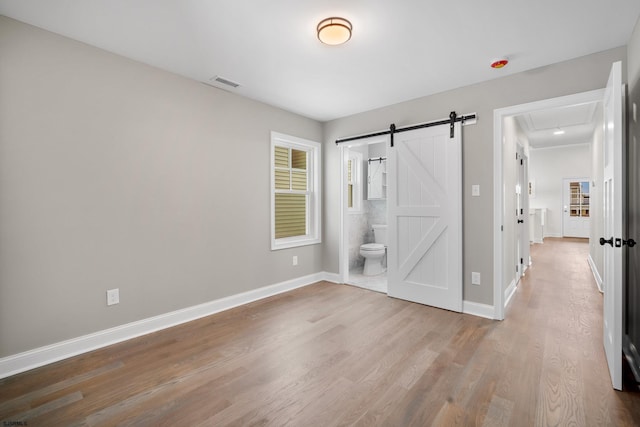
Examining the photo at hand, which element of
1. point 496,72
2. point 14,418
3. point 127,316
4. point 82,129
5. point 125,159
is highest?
point 496,72

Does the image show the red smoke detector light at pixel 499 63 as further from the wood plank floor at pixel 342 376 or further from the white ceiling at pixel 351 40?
the wood plank floor at pixel 342 376

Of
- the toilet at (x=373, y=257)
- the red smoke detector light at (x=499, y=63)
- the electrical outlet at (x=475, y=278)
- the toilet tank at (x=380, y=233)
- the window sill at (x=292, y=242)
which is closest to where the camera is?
the red smoke detector light at (x=499, y=63)

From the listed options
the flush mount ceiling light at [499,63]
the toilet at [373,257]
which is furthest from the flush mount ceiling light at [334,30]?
the toilet at [373,257]

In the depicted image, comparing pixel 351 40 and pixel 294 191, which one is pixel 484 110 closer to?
pixel 351 40

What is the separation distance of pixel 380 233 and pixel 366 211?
0.51 m

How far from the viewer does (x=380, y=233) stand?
17.6 feet

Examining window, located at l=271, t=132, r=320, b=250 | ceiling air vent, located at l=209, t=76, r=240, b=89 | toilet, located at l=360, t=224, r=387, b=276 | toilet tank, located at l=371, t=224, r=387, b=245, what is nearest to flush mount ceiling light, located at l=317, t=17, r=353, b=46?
ceiling air vent, located at l=209, t=76, r=240, b=89

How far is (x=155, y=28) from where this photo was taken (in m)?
2.22

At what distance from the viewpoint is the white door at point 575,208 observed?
9.38 meters

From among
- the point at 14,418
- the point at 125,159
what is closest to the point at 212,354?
the point at 14,418

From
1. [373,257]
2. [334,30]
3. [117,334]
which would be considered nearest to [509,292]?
[373,257]

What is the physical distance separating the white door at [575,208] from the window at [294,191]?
9.26m

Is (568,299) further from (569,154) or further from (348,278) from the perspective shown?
(569,154)

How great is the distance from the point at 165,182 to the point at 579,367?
3689mm
